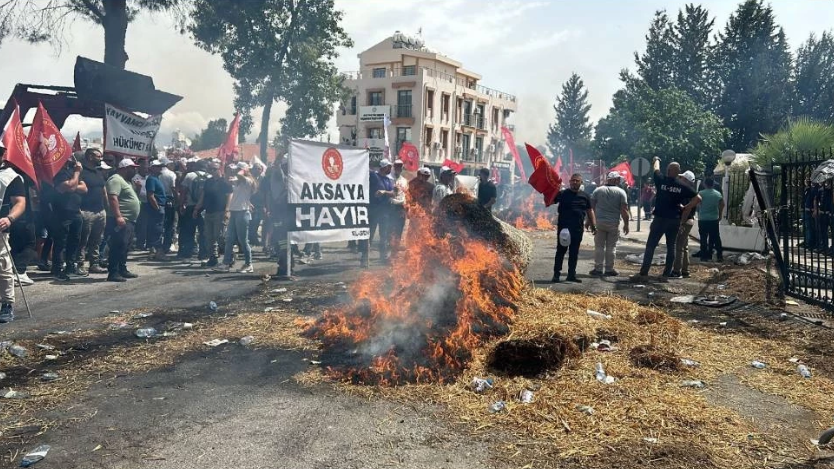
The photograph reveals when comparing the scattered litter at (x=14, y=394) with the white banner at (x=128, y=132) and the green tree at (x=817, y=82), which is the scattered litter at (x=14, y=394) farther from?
the green tree at (x=817, y=82)

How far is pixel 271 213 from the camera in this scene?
12734 mm

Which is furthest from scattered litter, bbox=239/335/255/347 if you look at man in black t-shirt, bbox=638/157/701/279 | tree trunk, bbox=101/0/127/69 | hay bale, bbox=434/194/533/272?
tree trunk, bbox=101/0/127/69

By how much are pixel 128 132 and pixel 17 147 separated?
4521 mm

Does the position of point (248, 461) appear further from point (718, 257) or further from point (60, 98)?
point (718, 257)

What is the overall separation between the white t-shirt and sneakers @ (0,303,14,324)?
14.2 feet

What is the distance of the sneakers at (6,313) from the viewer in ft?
21.4

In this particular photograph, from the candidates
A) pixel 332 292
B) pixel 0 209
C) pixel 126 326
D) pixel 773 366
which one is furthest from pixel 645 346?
pixel 0 209

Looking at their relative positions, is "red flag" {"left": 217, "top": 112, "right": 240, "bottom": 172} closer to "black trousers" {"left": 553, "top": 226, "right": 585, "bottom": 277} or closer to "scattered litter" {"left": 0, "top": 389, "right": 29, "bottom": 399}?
"black trousers" {"left": 553, "top": 226, "right": 585, "bottom": 277}

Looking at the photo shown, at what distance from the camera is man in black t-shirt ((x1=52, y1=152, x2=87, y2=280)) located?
9.23m

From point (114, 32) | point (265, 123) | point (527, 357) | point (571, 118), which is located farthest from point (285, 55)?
point (571, 118)

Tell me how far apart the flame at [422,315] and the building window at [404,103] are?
5331 cm

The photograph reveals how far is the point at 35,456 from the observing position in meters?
3.47

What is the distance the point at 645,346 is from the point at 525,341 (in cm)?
A: 147

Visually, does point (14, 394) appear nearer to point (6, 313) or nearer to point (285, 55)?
point (6, 313)
